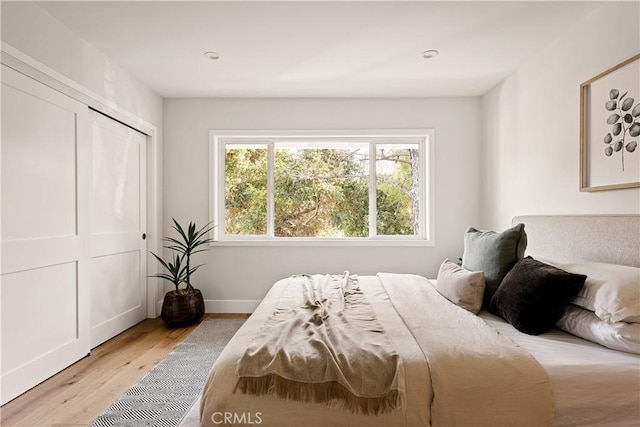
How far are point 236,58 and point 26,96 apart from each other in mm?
1458

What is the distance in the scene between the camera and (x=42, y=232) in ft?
7.28

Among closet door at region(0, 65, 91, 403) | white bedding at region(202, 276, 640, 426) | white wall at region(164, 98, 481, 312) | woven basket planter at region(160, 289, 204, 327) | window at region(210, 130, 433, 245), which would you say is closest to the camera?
white bedding at region(202, 276, 640, 426)

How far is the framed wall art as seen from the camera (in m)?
1.89

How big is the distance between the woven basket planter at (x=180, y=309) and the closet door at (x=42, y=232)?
722 mm

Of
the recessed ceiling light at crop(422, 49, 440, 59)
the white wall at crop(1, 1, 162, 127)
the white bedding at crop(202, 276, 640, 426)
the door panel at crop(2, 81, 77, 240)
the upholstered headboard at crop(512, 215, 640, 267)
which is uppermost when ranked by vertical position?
the recessed ceiling light at crop(422, 49, 440, 59)

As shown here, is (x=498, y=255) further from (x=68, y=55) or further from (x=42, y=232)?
(x=68, y=55)

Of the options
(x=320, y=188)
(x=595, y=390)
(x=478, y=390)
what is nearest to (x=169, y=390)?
(x=478, y=390)

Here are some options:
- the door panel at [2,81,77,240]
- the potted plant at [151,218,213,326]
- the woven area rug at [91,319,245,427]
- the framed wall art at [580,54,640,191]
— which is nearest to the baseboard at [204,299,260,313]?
the potted plant at [151,218,213,326]

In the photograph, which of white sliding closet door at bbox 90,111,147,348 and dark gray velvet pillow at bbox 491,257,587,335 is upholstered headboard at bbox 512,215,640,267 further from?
white sliding closet door at bbox 90,111,147,348

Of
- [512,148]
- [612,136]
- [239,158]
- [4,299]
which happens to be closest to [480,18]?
[612,136]

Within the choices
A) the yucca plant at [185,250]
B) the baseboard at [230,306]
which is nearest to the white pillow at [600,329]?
the baseboard at [230,306]

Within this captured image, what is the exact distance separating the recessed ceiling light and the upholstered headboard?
1537 millimetres

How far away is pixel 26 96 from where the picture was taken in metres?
2.12

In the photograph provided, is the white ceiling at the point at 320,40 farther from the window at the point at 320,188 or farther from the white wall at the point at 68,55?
the window at the point at 320,188
